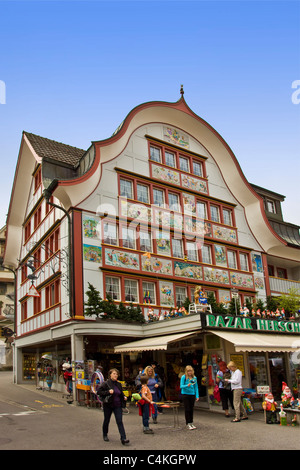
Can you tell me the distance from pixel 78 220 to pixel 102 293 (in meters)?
3.27

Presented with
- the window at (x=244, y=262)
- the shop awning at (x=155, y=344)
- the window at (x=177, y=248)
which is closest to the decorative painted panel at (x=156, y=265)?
the window at (x=177, y=248)

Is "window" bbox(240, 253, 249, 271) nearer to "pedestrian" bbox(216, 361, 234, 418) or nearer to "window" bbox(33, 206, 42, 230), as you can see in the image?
"window" bbox(33, 206, 42, 230)

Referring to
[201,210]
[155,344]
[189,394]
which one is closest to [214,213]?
[201,210]

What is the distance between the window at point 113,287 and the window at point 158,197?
5009 millimetres

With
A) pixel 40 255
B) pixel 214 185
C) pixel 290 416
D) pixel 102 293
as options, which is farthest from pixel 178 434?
pixel 214 185

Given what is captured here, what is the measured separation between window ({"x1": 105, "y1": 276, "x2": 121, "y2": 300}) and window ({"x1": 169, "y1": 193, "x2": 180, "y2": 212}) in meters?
5.49

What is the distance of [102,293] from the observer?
1981 centimetres

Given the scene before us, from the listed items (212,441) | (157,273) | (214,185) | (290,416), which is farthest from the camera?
(214,185)

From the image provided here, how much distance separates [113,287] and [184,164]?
904 centimetres

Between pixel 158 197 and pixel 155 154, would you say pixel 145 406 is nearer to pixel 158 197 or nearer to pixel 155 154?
pixel 158 197

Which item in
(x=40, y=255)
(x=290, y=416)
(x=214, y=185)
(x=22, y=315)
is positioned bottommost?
(x=290, y=416)

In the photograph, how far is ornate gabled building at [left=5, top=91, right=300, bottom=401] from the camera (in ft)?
61.8

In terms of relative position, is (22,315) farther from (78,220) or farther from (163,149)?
(163,149)

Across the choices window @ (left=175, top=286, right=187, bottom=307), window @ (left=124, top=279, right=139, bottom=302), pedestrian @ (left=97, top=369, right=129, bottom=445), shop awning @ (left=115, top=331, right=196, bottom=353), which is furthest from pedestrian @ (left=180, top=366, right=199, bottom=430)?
window @ (left=175, top=286, right=187, bottom=307)
